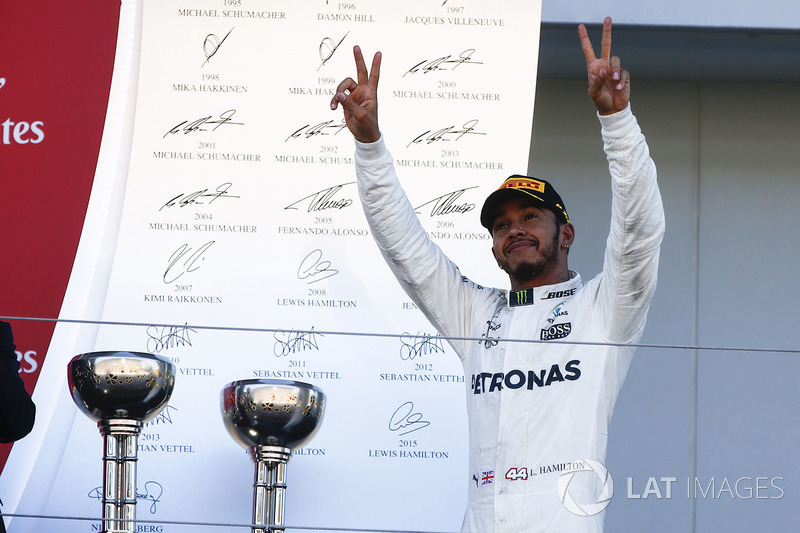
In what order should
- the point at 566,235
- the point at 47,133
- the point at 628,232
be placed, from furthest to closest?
the point at 47,133 → the point at 566,235 → the point at 628,232

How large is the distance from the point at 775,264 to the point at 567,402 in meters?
1.37

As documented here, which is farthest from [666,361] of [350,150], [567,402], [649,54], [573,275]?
[649,54]

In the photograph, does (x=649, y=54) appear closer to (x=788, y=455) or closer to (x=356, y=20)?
(x=356, y=20)

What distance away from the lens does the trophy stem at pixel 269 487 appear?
1564 mm

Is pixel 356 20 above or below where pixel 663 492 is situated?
above

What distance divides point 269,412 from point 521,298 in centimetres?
44

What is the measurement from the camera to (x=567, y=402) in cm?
171

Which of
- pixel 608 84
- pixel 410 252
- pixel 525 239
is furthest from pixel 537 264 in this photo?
pixel 608 84

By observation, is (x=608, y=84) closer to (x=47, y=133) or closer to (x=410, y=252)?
(x=410, y=252)

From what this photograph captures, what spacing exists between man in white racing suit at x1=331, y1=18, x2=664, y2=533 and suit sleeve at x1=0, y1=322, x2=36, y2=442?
535mm

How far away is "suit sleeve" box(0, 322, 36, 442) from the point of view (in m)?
1.63

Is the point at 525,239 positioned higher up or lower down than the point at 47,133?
lower down

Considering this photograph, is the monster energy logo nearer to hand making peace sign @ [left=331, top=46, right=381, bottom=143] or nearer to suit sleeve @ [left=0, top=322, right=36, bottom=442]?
hand making peace sign @ [left=331, top=46, right=381, bottom=143]

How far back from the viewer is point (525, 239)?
1856 millimetres
